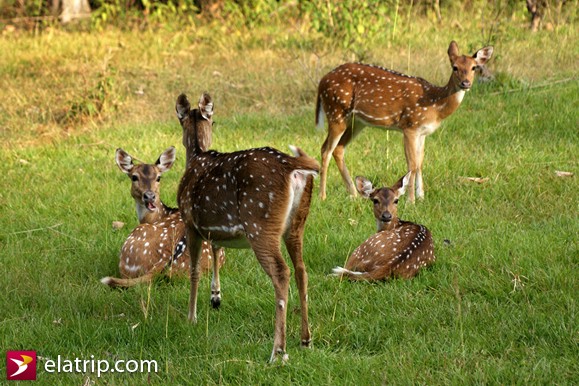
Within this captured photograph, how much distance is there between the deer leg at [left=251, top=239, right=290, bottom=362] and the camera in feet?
17.8

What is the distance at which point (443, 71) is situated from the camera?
A: 1245 cm

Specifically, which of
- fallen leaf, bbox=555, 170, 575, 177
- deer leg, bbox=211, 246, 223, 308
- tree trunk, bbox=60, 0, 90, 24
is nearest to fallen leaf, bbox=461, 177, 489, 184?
fallen leaf, bbox=555, 170, 575, 177

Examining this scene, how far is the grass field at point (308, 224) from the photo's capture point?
5.59 meters

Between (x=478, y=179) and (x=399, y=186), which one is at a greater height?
(x=399, y=186)

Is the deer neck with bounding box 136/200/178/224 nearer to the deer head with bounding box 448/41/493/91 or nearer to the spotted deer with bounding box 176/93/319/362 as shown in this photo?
the spotted deer with bounding box 176/93/319/362

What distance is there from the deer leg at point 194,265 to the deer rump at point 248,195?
4.3 inches

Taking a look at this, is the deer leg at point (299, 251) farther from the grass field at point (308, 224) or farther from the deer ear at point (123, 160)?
the deer ear at point (123, 160)

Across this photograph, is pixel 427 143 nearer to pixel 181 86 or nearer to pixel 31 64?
pixel 181 86

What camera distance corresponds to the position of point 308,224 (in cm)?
823

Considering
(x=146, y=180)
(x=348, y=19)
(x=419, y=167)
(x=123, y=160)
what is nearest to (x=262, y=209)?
(x=146, y=180)

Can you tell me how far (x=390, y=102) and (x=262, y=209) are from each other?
166 inches

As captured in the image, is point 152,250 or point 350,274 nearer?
point 350,274

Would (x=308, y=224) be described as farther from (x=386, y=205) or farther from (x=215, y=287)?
(x=215, y=287)

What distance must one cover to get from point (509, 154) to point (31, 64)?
769cm
